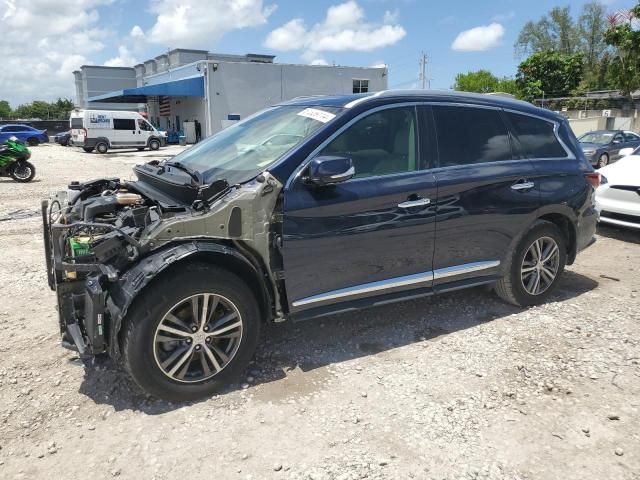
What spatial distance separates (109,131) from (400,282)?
94.5ft

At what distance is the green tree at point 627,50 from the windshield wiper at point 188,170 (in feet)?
102

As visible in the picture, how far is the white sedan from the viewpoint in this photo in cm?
722

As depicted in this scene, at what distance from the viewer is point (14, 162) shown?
1441cm

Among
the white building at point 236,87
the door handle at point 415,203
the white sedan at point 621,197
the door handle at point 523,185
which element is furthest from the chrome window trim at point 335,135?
the white building at point 236,87

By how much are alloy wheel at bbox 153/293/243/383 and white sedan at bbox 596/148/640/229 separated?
6.20 m

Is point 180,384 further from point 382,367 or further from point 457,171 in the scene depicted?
point 457,171

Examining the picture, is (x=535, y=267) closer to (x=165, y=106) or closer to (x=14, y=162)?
(x=14, y=162)

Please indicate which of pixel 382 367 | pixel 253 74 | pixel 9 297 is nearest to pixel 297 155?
pixel 382 367

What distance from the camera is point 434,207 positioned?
156 inches

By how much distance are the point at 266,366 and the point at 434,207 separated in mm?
1729

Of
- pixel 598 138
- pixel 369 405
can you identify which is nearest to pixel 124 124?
pixel 598 138

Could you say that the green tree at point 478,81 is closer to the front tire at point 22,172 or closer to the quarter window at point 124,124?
the quarter window at point 124,124

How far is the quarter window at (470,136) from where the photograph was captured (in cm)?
412

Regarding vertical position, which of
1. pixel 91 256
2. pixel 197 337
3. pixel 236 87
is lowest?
pixel 197 337
